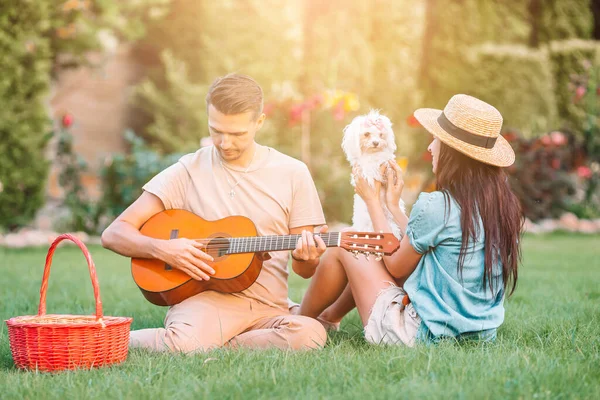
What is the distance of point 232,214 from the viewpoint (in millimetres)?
3795

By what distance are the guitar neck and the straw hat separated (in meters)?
0.67

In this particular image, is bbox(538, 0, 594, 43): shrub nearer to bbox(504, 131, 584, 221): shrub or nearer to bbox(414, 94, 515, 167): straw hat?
bbox(504, 131, 584, 221): shrub

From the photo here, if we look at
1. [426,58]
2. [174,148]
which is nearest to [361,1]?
[426,58]

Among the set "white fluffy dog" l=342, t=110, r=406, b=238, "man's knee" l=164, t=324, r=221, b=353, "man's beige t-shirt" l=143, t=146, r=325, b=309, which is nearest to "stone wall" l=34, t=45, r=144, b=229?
"white fluffy dog" l=342, t=110, r=406, b=238

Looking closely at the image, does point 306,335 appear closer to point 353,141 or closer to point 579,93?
point 353,141

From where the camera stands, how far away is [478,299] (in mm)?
3424

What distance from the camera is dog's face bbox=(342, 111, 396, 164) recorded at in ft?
14.0

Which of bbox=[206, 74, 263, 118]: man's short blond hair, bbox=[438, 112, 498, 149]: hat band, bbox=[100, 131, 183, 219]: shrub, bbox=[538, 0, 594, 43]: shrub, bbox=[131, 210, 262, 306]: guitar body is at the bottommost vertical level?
bbox=[100, 131, 183, 219]: shrub

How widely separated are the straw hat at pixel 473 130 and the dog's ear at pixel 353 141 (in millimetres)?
873

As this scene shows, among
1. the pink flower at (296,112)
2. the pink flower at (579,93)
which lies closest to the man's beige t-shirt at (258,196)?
the pink flower at (296,112)

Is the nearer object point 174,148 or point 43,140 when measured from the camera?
point 43,140

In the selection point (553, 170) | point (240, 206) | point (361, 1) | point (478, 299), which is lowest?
point (553, 170)

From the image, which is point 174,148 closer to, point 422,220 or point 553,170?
point 553,170

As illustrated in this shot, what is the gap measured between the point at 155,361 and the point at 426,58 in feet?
38.6
